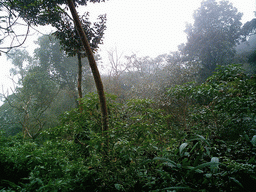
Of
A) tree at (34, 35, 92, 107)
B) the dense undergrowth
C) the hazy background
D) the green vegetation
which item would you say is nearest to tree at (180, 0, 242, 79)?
the hazy background

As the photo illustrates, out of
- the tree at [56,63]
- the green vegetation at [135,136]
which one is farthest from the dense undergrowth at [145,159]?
the tree at [56,63]

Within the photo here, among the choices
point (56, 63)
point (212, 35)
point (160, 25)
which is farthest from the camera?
point (160, 25)

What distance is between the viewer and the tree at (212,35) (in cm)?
994

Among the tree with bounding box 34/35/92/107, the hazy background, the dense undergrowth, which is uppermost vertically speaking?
the hazy background

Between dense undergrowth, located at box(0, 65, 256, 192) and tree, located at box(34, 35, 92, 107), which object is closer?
dense undergrowth, located at box(0, 65, 256, 192)

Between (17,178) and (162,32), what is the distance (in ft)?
47.5

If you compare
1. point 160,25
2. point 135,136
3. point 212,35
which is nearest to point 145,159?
point 135,136

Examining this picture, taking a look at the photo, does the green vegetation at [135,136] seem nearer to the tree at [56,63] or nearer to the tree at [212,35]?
the tree at [56,63]

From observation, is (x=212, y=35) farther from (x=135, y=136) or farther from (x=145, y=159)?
(x=145, y=159)

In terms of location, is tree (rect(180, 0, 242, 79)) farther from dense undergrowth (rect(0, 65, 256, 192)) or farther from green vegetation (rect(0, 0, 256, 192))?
dense undergrowth (rect(0, 65, 256, 192))

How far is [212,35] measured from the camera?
33.1ft

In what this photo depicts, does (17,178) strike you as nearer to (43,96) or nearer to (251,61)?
(43,96)

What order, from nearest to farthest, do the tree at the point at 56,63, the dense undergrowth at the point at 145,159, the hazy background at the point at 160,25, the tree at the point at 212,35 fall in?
the dense undergrowth at the point at 145,159 < the hazy background at the point at 160,25 < the tree at the point at 212,35 < the tree at the point at 56,63

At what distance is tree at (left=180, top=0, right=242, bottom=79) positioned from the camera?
994cm
